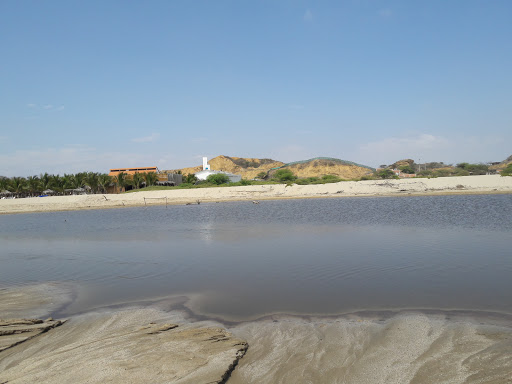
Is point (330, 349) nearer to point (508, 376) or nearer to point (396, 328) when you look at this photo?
point (396, 328)

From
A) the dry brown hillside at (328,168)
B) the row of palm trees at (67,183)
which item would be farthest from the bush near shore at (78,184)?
the dry brown hillside at (328,168)

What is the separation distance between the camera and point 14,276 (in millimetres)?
11789

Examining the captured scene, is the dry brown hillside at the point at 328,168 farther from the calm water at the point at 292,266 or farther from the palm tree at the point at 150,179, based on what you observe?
the calm water at the point at 292,266

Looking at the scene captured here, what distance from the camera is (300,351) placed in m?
5.51

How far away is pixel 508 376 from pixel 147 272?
382 inches

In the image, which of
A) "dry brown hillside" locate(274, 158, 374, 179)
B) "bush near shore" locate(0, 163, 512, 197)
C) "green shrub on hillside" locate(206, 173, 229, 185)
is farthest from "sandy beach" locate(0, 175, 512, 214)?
"dry brown hillside" locate(274, 158, 374, 179)

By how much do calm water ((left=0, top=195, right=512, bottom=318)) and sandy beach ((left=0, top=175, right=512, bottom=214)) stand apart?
1137 inches

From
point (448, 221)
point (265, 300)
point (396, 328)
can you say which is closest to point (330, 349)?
point (396, 328)

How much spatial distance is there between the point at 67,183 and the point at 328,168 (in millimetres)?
94912

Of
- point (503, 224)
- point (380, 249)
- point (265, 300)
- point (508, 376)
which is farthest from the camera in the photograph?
point (503, 224)

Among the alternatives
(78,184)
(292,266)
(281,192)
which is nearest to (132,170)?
(78,184)

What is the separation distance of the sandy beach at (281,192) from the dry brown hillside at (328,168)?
79051mm

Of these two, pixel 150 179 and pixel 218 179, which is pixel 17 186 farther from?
pixel 218 179

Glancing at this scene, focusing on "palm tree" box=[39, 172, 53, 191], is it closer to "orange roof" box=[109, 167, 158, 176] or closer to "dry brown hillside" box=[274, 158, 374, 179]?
"orange roof" box=[109, 167, 158, 176]
